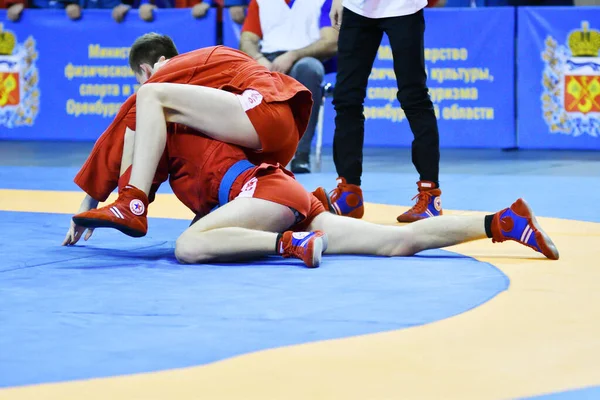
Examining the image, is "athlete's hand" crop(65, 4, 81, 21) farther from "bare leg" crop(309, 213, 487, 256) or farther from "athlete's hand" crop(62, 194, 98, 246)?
"bare leg" crop(309, 213, 487, 256)

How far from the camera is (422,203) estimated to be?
486cm

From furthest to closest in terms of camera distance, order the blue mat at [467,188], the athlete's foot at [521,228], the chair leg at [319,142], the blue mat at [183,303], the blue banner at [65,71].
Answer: the blue banner at [65,71] < the chair leg at [319,142] < the blue mat at [467,188] < the athlete's foot at [521,228] < the blue mat at [183,303]

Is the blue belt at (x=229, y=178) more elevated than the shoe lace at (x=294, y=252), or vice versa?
the blue belt at (x=229, y=178)

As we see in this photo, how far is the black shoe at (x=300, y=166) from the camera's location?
→ 727cm

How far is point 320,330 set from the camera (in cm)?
264

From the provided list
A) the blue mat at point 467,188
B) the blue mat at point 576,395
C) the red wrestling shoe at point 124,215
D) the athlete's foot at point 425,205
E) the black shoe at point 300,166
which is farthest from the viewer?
the black shoe at point 300,166

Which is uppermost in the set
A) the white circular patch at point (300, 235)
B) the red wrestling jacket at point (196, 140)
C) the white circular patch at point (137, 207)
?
the red wrestling jacket at point (196, 140)

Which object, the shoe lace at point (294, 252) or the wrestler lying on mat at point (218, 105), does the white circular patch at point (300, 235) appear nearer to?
the shoe lace at point (294, 252)

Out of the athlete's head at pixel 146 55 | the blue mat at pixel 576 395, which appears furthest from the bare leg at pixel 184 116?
the blue mat at pixel 576 395

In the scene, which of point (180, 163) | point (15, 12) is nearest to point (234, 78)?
point (180, 163)


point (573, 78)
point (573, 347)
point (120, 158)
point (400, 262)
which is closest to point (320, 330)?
point (573, 347)

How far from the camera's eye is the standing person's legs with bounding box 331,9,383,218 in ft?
16.4

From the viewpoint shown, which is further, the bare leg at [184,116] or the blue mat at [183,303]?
the bare leg at [184,116]

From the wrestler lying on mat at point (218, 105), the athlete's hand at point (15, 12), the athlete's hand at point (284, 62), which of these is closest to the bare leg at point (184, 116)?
the wrestler lying on mat at point (218, 105)
